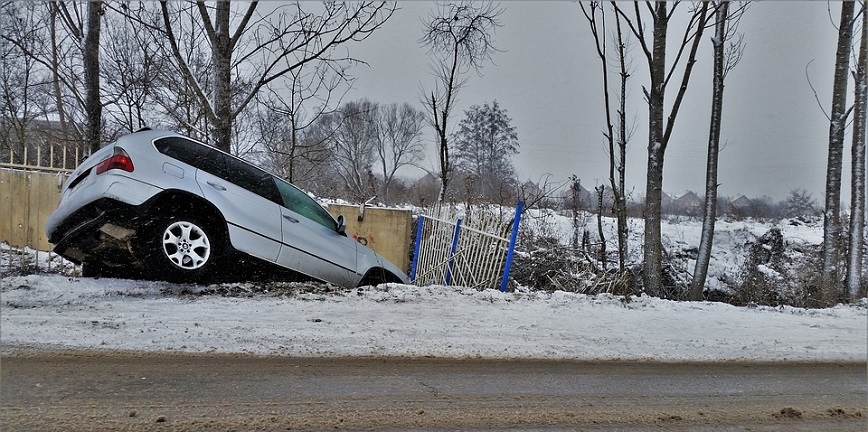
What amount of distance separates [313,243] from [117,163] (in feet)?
7.44

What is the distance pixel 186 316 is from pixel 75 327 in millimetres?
790

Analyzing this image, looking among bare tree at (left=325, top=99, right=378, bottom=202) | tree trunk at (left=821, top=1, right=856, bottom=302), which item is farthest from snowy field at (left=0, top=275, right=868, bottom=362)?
bare tree at (left=325, top=99, right=378, bottom=202)

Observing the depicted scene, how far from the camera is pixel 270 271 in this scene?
607 cm

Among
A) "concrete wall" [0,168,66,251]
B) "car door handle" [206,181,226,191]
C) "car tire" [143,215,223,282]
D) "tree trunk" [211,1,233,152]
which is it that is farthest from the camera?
"concrete wall" [0,168,66,251]

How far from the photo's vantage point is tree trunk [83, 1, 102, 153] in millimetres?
10095

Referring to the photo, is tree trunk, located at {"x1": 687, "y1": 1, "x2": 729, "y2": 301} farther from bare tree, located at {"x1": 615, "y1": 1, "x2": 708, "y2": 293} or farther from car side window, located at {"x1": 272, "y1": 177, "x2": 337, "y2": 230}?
car side window, located at {"x1": 272, "y1": 177, "x2": 337, "y2": 230}

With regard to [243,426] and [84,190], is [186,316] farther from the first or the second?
[243,426]

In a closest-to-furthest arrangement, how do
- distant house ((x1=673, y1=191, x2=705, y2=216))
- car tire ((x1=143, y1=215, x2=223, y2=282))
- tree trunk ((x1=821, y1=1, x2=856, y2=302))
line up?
1. car tire ((x1=143, y1=215, x2=223, y2=282))
2. tree trunk ((x1=821, y1=1, x2=856, y2=302))
3. distant house ((x1=673, y1=191, x2=705, y2=216))

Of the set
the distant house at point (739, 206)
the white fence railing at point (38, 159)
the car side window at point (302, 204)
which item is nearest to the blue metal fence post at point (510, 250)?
the car side window at point (302, 204)

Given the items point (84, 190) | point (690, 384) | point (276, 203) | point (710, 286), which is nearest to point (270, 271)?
point (276, 203)

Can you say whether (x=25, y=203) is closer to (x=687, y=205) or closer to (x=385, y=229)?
(x=385, y=229)

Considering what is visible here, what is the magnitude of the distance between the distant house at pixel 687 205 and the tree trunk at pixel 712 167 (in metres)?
5.65

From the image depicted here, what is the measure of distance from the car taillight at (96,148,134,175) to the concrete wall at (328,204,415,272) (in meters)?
5.18

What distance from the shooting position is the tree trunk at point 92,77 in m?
10.1
